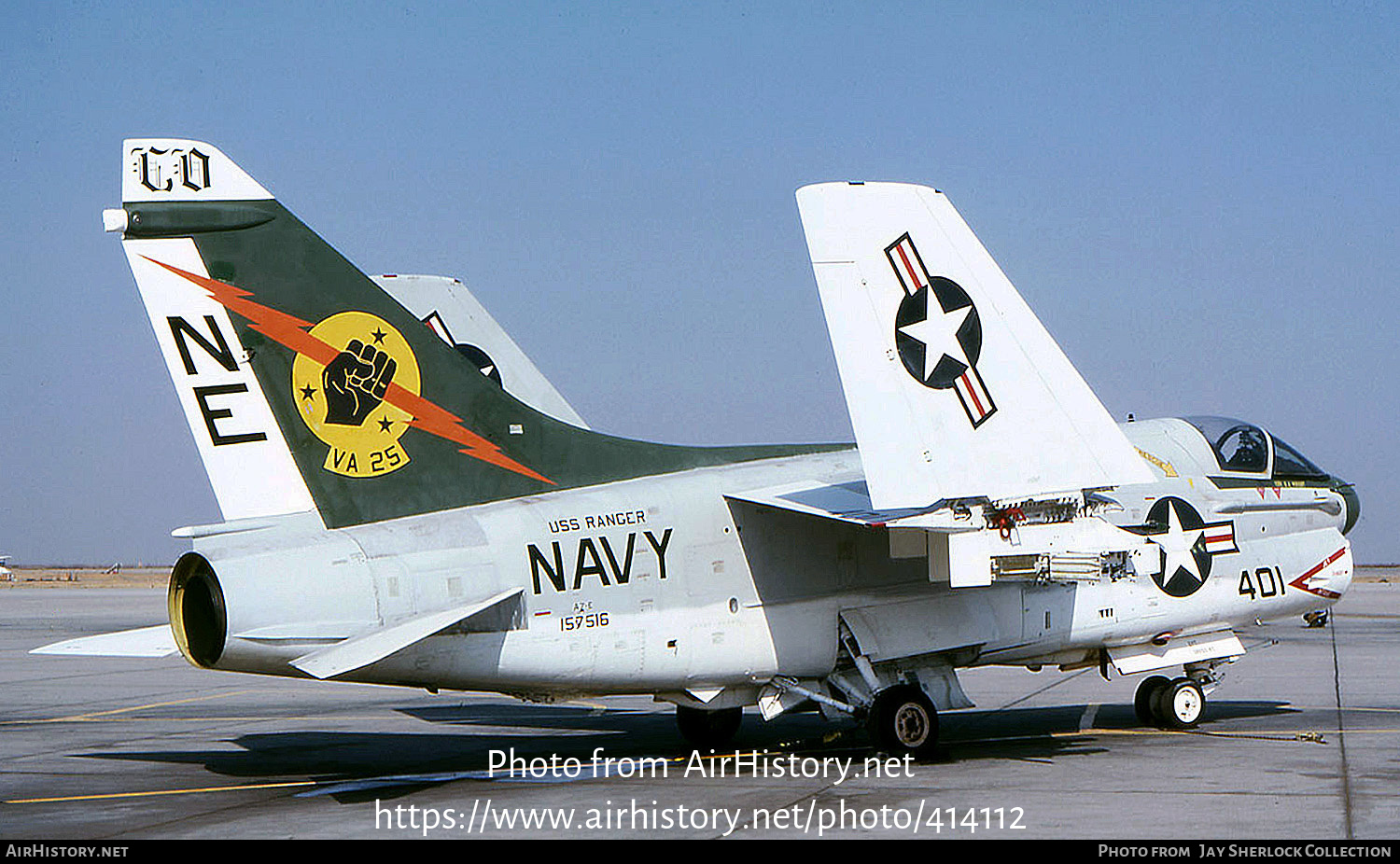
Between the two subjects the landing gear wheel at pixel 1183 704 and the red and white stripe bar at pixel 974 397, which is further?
the landing gear wheel at pixel 1183 704

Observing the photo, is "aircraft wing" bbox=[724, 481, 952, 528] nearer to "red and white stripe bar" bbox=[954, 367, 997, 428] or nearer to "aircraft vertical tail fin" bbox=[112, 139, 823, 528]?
"red and white stripe bar" bbox=[954, 367, 997, 428]

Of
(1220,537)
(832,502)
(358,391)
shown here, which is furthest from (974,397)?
(358,391)

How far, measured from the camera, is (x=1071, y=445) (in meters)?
12.3

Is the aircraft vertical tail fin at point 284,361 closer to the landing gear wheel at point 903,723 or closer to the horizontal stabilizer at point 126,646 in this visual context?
the horizontal stabilizer at point 126,646

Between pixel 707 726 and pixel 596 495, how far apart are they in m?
3.59

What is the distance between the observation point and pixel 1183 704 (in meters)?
15.6

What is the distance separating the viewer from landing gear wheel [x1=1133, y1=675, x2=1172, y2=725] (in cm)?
1578

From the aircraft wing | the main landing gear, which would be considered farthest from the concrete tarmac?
the aircraft wing

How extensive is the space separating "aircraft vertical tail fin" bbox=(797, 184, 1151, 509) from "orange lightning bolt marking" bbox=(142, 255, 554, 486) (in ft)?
10.5

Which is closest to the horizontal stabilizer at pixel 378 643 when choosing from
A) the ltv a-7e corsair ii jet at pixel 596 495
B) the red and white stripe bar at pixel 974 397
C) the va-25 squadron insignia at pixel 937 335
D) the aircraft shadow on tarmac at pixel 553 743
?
the ltv a-7e corsair ii jet at pixel 596 495

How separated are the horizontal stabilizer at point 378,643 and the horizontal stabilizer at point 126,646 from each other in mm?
2599

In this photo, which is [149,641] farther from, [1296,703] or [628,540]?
[1296,703]

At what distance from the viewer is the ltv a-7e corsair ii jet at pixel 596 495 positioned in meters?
11.5
